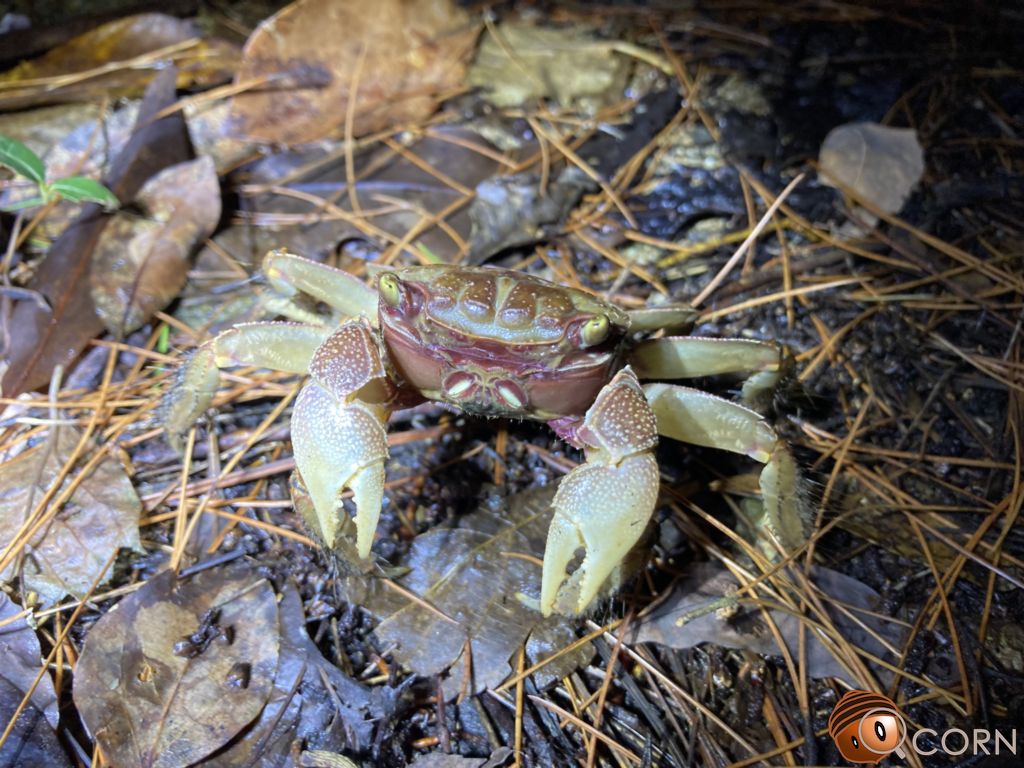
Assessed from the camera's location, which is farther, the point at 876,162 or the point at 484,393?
the point at 876,162

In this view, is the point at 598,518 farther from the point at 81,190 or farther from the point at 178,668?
the point at 81,190

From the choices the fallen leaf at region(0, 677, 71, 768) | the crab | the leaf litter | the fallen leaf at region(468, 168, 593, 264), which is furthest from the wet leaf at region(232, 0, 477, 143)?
the fallen leaf at region(0, 677, 71, 768)

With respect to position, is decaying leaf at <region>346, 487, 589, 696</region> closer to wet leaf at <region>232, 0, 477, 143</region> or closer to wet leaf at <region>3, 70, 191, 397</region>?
wet leaf at <region>3, 70, 191, 397</region>

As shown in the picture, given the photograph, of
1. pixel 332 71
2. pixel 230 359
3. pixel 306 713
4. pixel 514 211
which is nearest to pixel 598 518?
pixel 306 713

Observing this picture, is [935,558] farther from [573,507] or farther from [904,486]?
[573,507]

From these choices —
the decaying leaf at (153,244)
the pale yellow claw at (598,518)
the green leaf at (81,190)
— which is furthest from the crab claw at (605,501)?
the green leaf at (81,190)
